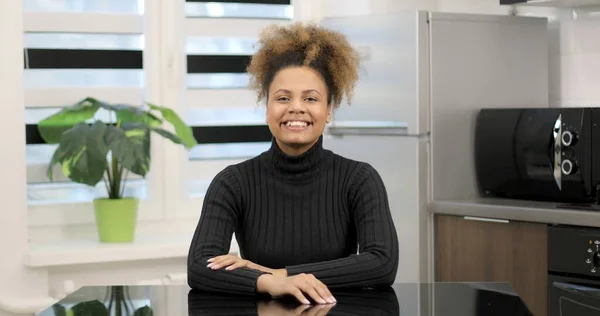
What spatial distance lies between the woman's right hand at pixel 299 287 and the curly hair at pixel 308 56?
49 centimetres

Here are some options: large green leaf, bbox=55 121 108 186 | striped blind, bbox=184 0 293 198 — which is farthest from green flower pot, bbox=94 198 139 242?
striped blind, bbox=184 0 293 198

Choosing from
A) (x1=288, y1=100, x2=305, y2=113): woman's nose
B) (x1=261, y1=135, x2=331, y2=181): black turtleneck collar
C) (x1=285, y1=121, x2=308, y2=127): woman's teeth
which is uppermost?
(x1=288, y1=100, x2=305, y2=113): woman's nose

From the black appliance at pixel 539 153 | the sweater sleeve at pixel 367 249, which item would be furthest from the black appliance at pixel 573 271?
the sweater sleeve at pixel 367 249

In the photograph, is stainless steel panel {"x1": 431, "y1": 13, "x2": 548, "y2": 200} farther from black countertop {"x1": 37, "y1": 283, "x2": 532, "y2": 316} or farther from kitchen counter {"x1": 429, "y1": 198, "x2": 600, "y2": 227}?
black countertop {"x1": 37, "y1": 283, "x2": 532, "y2": 316}

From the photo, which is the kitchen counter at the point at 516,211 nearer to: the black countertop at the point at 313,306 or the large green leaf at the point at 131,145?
the large green leaf at the point at 131,145

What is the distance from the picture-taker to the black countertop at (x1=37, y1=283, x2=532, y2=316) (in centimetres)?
170

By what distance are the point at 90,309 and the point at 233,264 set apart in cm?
38

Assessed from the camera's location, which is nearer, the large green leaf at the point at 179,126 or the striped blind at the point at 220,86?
the large green leaf at the point at 179,126

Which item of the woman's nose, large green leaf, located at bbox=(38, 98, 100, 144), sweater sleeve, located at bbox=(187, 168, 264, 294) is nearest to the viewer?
sweater sleeve, located at bbox=(187, 168, 264, 294)

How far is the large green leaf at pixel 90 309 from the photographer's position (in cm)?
170

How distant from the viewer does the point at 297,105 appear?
2.13m

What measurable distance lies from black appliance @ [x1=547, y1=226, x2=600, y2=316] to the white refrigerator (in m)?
0.56

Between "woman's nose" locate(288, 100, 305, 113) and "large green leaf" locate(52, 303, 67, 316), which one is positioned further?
"woman's nose" locate(288, 100, 305, 113)

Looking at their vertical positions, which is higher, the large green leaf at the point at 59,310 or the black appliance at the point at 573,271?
the large green leaf at the point at 59,310
